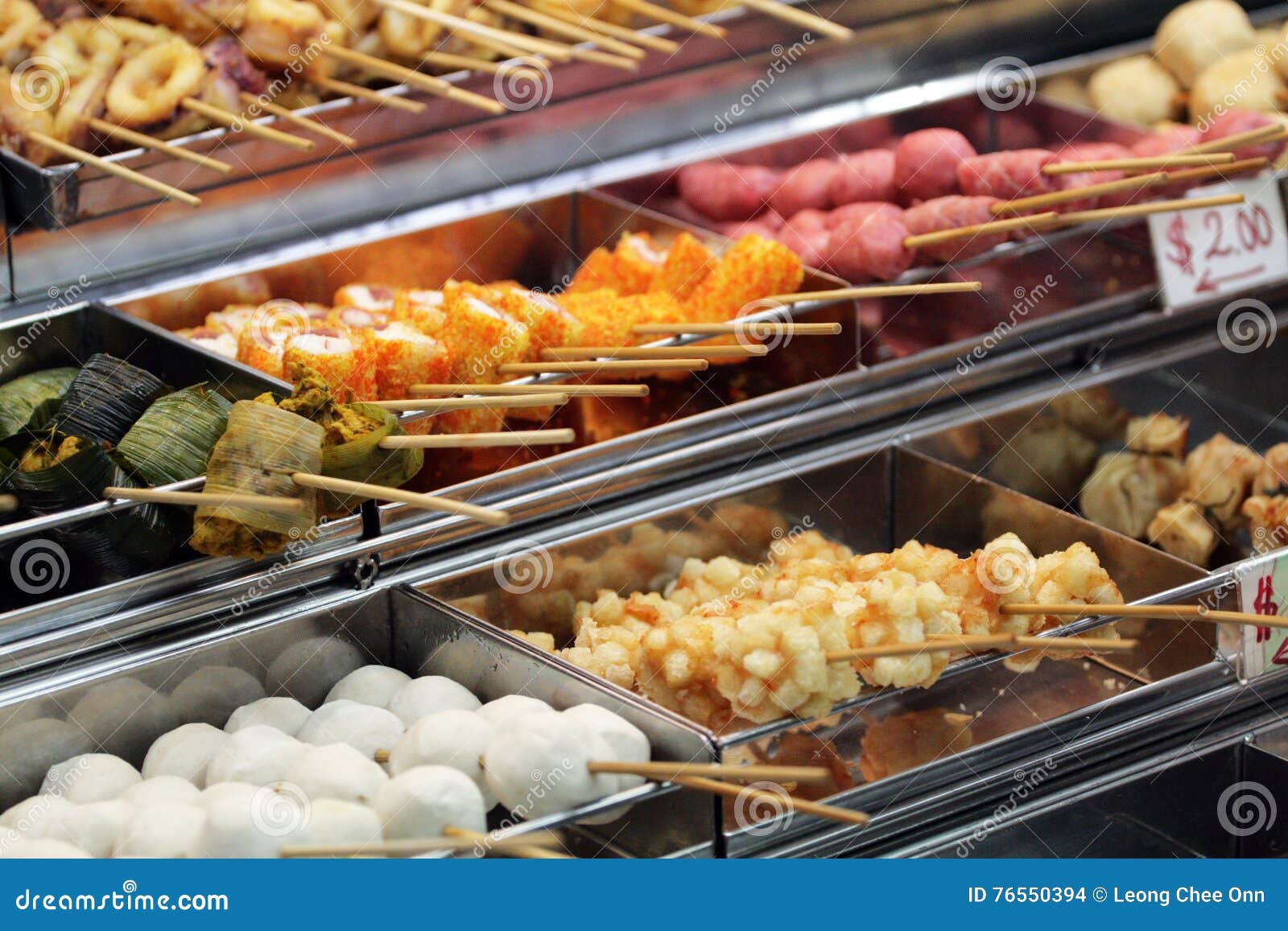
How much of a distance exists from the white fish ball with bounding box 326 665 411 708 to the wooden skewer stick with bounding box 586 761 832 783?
482 millimetres

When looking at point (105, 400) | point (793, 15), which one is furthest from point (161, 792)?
point (793, 15)

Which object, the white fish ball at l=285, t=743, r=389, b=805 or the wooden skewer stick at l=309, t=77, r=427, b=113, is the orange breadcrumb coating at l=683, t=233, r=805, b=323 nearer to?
the wooden skewer stick at l=309, t=77, r=427, b=113

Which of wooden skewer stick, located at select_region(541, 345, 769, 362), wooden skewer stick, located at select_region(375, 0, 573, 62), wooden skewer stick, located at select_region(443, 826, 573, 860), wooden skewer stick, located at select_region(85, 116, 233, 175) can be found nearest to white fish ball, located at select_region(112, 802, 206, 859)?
wooden skewer stick, located at select_region(443, 826, 573, 860)

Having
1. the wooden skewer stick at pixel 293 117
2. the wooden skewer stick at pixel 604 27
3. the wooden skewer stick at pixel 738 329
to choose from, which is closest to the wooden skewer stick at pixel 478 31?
the wooden skewer stick at pixel 604 27

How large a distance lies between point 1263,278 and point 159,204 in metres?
2.49

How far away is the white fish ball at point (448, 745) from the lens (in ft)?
7.91

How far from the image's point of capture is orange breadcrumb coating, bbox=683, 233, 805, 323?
347cm

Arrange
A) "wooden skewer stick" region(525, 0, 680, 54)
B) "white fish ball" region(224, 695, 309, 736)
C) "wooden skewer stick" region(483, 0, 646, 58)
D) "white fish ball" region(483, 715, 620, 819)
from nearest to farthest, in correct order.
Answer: "white fish ball" region(483, 715, 620, 819), "white fish ball" region(224, 695, 309, 736), "wooden skewer stick" region(483, 0, 646, 58), "wooden skewer stick" region(525, 0, 680, 54)

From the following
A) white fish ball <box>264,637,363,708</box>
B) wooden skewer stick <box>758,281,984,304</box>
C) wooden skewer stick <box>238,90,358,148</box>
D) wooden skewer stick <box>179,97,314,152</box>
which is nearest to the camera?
white fish ball <box>264,637,363,708</box>

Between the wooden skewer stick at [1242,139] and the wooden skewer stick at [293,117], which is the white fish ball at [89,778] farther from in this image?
the wooden skewer stick at [1242,139]

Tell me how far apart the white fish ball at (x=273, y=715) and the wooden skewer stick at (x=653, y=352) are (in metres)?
0.88

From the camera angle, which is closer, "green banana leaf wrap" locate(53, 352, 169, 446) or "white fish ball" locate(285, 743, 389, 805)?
"white fish ball" locate(285, 743, 389, 805)
